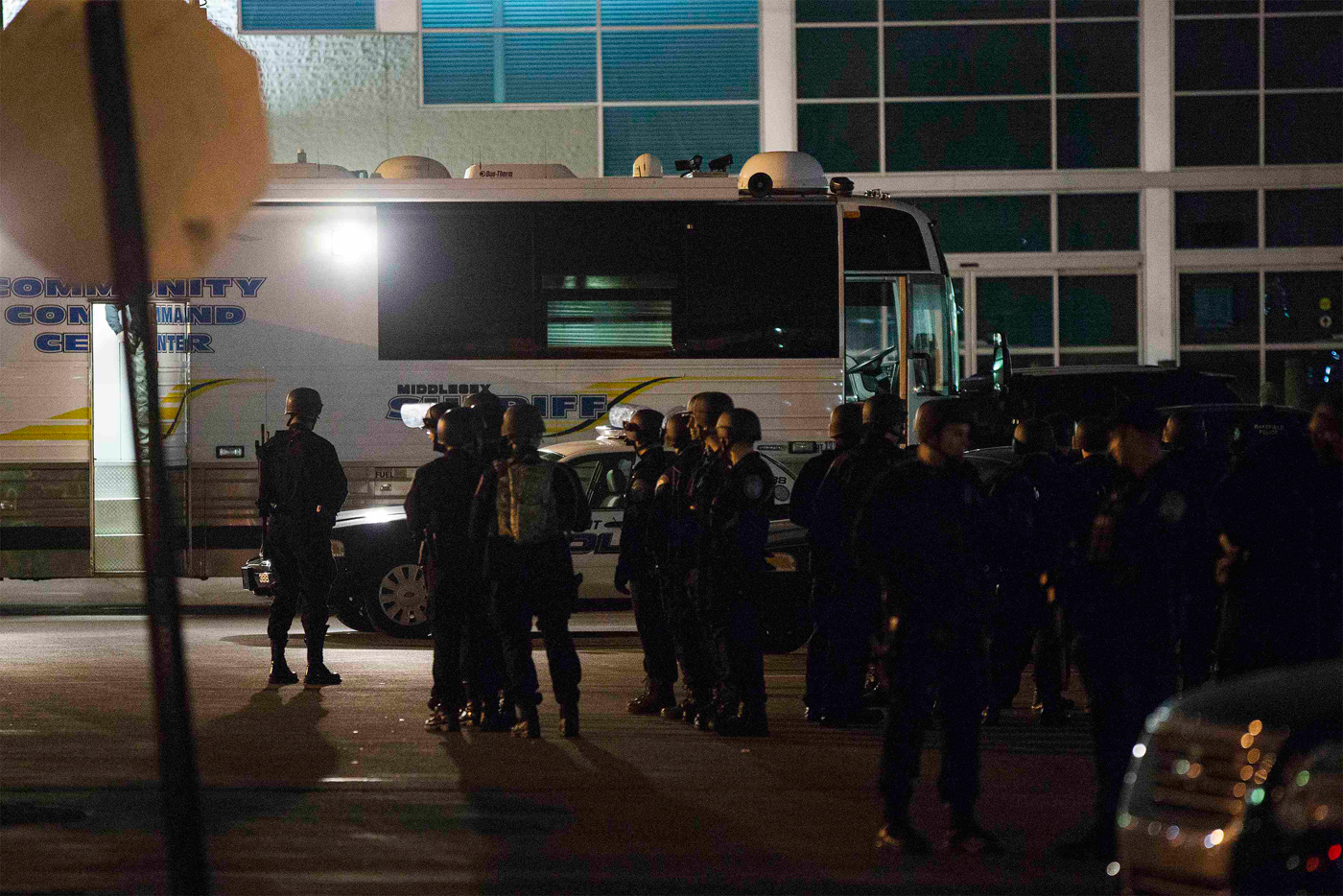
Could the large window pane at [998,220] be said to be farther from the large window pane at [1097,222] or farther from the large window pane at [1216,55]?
the large window pane at [1216,55]

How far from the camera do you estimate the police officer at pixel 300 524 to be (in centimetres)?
1027

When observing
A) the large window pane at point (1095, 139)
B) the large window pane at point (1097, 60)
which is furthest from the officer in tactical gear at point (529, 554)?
the large window pane at point (1097, 60)

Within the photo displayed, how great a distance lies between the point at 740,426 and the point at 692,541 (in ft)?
2.40

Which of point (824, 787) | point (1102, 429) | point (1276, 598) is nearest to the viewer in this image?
point (1276, 598)

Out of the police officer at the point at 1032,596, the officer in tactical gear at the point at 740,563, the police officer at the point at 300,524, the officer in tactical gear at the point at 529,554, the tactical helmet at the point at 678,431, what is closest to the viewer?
the police officer at the point at 1032,596

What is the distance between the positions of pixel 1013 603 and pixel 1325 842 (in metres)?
5.17

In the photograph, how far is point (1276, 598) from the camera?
6289 millimetres

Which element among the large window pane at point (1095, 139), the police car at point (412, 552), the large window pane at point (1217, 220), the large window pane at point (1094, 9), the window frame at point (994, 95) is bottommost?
the police car at point (412, 552)

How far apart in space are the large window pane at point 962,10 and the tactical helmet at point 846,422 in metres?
16.0

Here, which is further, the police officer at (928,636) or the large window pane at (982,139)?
the large window pane at (982,139)

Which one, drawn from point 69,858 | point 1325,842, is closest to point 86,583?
point 69,858

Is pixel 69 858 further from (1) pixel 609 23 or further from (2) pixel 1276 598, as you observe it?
(1) pixel 609 23

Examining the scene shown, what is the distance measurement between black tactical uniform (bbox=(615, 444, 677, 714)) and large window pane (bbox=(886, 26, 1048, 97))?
52.2 ft

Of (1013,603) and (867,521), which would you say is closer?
(867,521)
